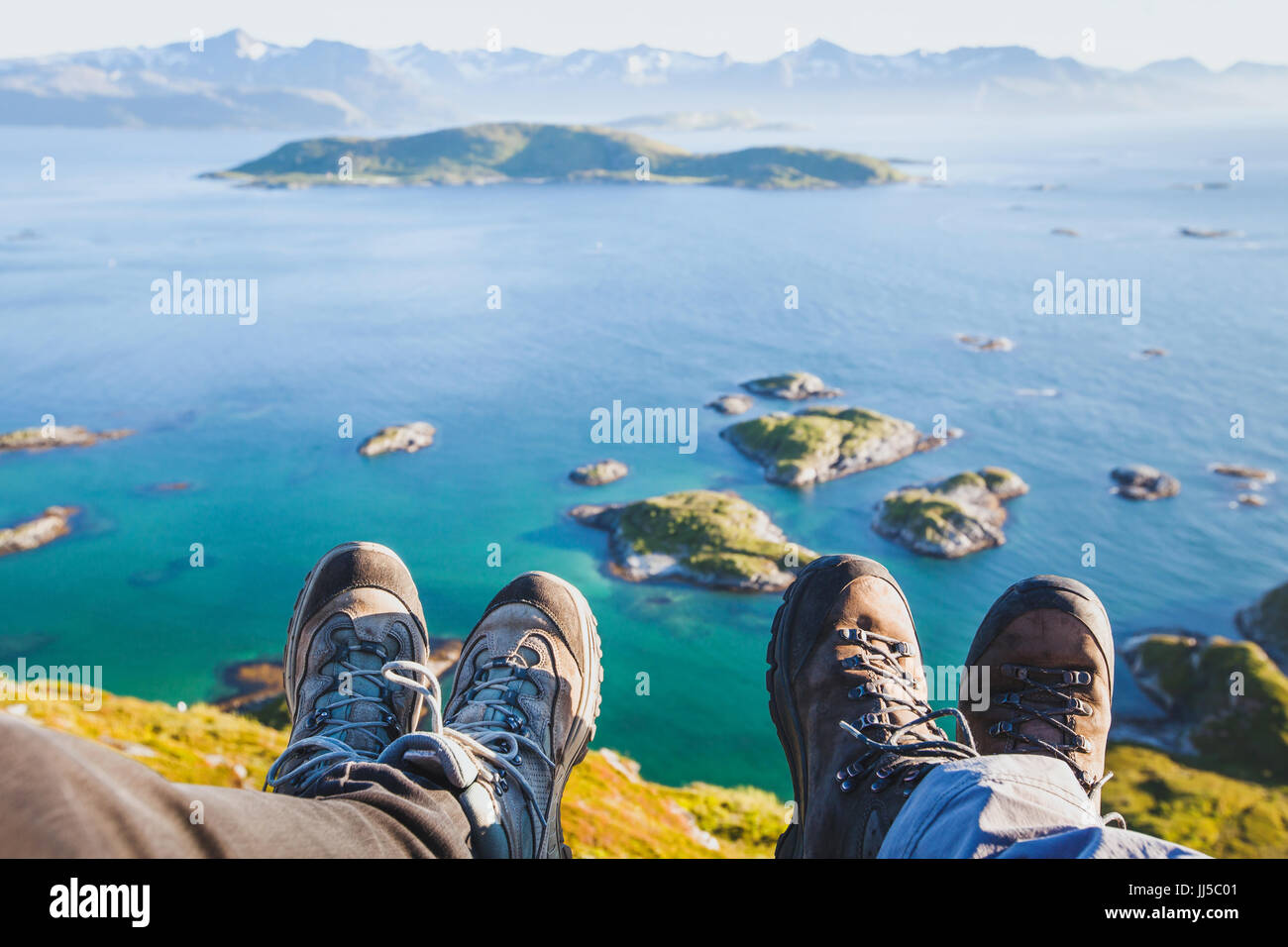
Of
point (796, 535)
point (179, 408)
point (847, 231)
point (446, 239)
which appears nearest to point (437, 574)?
point (796, 535)

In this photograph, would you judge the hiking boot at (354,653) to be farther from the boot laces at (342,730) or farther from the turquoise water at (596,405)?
the turquoise water at (596,405)

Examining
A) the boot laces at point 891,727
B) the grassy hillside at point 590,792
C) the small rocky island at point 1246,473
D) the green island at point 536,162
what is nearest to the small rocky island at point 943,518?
the small rocky island at point 1246,473

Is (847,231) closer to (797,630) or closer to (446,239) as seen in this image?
(446,239)

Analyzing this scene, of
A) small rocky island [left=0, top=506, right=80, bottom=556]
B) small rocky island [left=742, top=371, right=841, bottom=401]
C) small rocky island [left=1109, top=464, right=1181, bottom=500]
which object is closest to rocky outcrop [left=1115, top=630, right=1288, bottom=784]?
small rocky island [left=1109, top=464, right=1181, bottom=500]

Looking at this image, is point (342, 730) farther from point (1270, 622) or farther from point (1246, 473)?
point (1246, 473)

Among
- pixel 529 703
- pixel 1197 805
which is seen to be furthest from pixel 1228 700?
pixel 529 703
